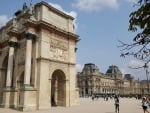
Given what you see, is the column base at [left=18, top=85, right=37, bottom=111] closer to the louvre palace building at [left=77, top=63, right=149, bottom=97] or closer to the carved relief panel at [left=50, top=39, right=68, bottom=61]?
the carved relief panel at [left=50, top=39, right=68, bottom=61]

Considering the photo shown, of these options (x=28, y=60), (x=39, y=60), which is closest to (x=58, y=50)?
(x=39, y=60)

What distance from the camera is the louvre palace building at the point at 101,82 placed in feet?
362

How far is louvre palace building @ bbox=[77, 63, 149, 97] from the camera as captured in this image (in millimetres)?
110188

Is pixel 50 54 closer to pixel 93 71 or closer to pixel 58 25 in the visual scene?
pixel 58 25

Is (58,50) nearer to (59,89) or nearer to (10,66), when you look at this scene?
(59,89)

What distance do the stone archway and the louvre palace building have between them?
257ft

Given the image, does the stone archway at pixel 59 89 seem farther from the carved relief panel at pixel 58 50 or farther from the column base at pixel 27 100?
the column base at pixel 27 100

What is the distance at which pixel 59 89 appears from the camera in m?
23.8

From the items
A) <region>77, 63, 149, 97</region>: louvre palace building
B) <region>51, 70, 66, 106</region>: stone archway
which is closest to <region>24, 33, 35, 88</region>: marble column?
<region>51, 70, 66, 106</region>: stone archway

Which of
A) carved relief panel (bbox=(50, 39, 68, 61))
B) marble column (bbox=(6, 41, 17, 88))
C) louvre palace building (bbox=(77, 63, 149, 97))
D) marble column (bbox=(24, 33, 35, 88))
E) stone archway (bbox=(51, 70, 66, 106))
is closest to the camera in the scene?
marble column (bbox=(24, 33, 35, 88))

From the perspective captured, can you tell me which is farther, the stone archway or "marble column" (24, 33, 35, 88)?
the stone archway

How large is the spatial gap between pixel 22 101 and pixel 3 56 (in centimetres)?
1003

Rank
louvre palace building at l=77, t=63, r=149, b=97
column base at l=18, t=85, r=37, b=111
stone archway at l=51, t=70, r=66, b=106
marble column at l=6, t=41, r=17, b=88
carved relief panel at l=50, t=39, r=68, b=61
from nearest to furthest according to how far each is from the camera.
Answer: column base at l=18, t=85, r=37, b=111 < carved relief panel at l=50, t=39, r=68, b=61 < marble column at l=6, t=41, r=17, b=88 < stone archway at l=51, t=70, r=66, b=106 < louvre palace building at l=77, t=63, r=149, b=97

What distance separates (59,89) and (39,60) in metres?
5.03
